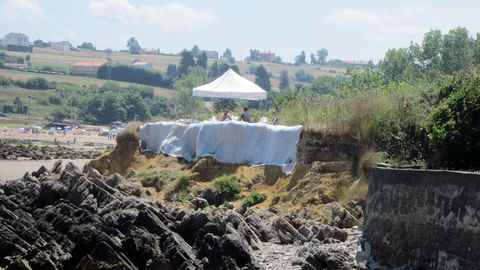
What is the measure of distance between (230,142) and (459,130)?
15.9 metres

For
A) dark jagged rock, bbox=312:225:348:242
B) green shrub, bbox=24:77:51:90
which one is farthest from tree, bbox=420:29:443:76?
green shrub, bbox=24:77:51:90

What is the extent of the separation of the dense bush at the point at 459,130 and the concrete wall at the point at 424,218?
54.4 inches

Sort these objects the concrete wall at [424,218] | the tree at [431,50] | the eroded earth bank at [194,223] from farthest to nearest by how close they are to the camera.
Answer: the tree at [431,50], the eroded earth bank at [194,223], the concrete wall at [424,218]

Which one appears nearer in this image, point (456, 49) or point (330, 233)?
point (330, 233)

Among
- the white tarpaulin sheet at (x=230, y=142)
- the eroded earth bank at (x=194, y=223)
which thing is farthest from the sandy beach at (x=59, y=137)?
the eroded earth bank at (x=194, y=223)

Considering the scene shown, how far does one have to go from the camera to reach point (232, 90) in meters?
45.0

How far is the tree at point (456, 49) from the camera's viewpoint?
59.6 meters

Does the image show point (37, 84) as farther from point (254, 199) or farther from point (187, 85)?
point (254, 199)

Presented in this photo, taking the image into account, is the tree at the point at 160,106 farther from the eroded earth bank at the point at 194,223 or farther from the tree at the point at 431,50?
the eroded earth bank at the point at 194,223

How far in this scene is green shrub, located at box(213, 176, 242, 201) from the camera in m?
34.9

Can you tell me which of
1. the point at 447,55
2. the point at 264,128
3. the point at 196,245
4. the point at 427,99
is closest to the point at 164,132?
the point at 264,128

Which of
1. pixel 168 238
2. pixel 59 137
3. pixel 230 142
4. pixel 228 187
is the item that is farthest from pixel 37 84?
pixel 168 238

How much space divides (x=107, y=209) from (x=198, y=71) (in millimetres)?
159182

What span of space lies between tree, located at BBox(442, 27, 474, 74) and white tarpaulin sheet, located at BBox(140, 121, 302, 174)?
2089 centimetres
